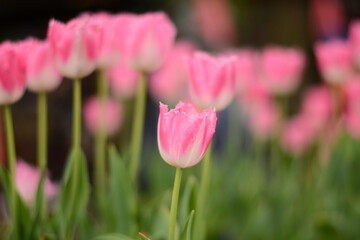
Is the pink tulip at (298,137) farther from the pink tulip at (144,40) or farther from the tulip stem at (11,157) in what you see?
the tulip stem at (11,157)

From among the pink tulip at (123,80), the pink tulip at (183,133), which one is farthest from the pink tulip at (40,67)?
the pink tulip at (123,80)

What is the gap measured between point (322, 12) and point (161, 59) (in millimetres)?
2263

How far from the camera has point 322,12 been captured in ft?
9.08

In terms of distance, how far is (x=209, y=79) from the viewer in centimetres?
62

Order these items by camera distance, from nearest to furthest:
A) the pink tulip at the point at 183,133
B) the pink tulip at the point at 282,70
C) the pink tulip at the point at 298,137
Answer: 1. the pink tulip at the point at 183,133
2. the pink tulip at the point at 282,70
3. the pink tulip at the point at 298,137

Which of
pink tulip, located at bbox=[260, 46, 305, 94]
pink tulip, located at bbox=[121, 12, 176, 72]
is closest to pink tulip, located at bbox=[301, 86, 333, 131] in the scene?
pink tulip, located at bbox=[260, 46, 305, 94]

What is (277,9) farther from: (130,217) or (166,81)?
(130,217)

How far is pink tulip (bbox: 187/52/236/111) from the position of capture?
62cm

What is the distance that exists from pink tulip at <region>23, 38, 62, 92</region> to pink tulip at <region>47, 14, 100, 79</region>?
0.14ft

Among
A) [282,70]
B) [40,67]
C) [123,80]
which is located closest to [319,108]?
[282,70]

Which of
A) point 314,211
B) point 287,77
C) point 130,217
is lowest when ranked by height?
point 314,211

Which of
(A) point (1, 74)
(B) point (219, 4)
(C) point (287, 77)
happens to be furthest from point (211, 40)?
(A) point (1, 74)

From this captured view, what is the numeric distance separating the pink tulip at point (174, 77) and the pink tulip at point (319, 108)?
1.11 feet

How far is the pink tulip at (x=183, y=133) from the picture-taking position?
0.47 metres
